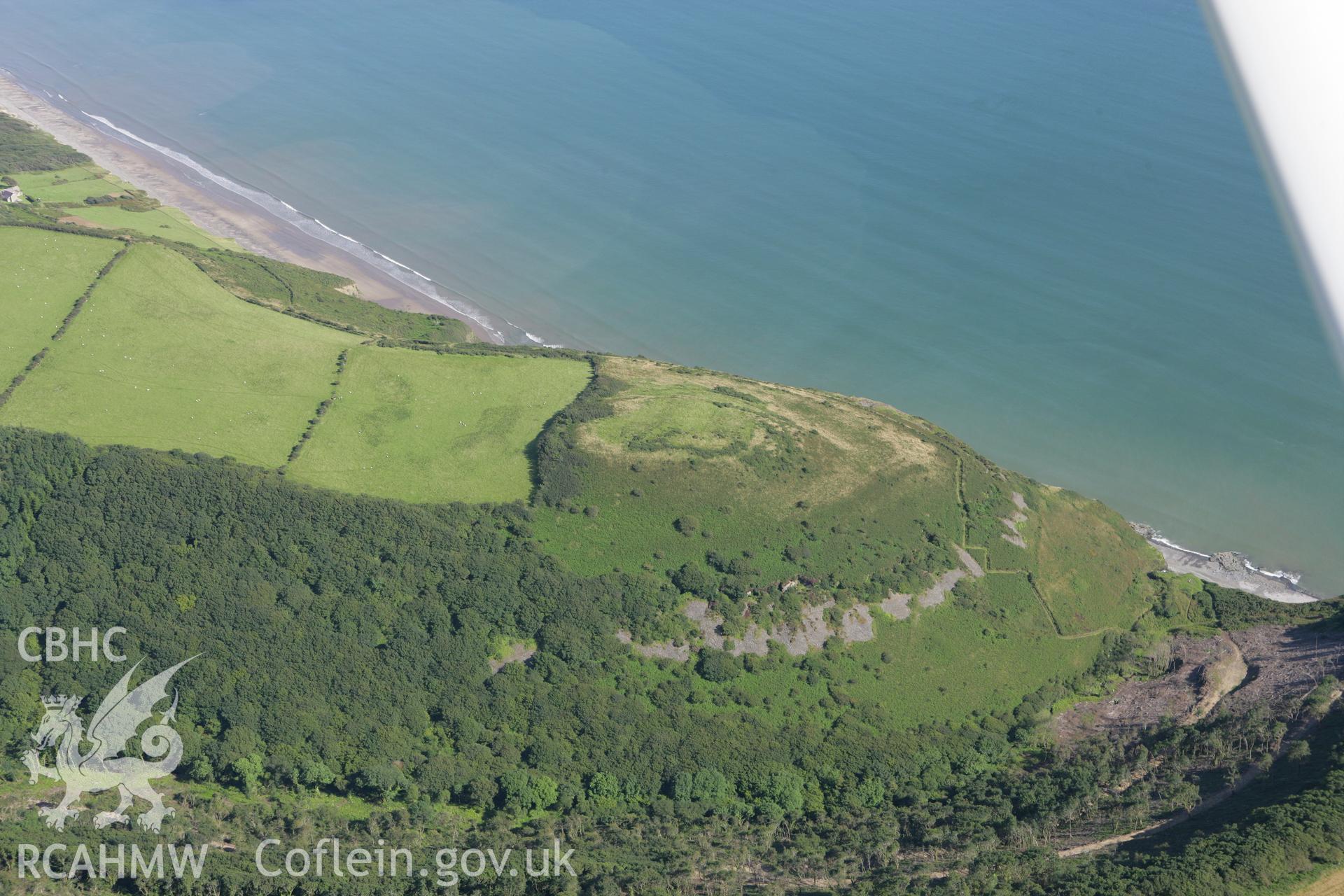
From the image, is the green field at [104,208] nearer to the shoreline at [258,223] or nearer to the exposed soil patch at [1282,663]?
the shoreline at [258,223]

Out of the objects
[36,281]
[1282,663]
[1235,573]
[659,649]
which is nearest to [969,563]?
[1282,663]

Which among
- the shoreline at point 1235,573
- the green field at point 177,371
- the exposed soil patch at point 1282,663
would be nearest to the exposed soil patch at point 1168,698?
the exposed soil patch at point 1282,663

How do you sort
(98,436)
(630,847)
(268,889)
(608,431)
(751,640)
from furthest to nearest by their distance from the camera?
(608,431)
(98,436)
(751,640)
(630,847)
(268,889)

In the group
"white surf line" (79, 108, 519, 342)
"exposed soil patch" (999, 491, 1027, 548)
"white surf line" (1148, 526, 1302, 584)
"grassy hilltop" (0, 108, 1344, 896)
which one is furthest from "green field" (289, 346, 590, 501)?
"white surf line" (1148, 526, 1302, 584)

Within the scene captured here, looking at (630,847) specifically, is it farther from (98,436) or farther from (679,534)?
(98,436)

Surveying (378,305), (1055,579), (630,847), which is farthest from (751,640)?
(378,305)

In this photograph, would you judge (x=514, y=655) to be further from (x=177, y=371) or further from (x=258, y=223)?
(x=258, y=223)
